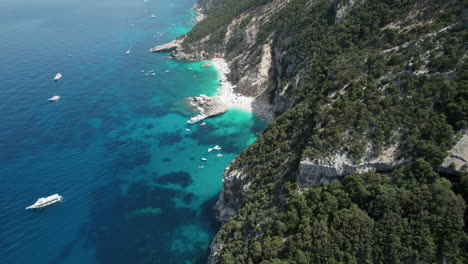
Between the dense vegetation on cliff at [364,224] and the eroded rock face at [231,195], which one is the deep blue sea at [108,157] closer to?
the eroded rock face at [231,195]

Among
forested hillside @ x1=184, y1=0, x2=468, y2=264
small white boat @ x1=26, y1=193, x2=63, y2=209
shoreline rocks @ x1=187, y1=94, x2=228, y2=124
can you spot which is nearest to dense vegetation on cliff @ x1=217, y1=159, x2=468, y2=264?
forested hillside @ x1=184, y1=0, x2=468, y2=264

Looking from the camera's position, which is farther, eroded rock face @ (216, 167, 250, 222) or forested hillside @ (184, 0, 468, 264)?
eroded rock face @ (216, 167, 250, 222)

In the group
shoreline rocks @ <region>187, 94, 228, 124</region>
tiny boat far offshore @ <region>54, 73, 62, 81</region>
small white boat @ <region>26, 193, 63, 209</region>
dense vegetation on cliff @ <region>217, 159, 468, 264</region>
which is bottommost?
small white boat @ <region>26, 193, 63, 209</region>

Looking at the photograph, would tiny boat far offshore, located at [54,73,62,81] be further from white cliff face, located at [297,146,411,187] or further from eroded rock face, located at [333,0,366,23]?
white cliff face, located at [297,146,411,187]

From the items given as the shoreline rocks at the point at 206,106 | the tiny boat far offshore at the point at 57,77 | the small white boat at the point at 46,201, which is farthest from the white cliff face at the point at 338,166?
the tiny boat far offshore at the point at 57,77

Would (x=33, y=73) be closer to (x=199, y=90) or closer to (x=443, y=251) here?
(x=199, y=90)

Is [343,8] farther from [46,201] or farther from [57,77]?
[57,77]

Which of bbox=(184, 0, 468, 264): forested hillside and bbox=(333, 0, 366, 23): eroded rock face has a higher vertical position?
bbox=(333, 0, 366, 23): eroded rock face
